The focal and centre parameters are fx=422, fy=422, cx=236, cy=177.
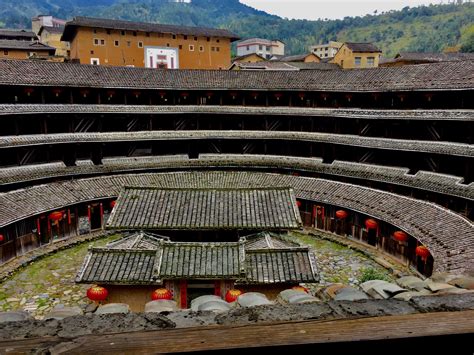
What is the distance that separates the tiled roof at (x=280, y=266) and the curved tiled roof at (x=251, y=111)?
16.6m

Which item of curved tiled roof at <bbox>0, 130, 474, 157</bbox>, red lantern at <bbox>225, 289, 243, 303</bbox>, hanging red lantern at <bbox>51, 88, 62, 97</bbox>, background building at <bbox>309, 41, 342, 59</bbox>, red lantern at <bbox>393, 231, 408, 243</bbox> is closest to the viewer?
red lantern at <bbox>225, 289, 243, 303</bbox>

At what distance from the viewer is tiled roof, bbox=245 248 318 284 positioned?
17719 mm

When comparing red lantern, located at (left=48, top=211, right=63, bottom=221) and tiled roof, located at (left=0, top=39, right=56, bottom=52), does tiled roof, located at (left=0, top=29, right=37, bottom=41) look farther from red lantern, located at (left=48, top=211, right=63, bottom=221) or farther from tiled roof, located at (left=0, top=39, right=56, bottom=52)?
red lantern, located at (left=48, top=211, right=63, bottom=221)

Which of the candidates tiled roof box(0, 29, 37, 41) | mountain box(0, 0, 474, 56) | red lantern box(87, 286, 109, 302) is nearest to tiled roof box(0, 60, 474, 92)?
red lantern box(87, 286, 109, 302)

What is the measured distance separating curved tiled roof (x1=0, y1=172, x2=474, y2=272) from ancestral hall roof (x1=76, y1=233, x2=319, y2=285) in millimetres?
6568

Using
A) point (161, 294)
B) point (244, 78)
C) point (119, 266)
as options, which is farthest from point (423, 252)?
point (244, 78)

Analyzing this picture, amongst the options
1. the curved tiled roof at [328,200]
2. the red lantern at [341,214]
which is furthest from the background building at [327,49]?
the red lantern at [341,214]

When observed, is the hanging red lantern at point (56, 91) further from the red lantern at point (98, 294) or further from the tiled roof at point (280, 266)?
the tiled roof at point (280, 266)

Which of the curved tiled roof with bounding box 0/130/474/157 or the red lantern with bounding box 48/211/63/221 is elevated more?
the curved tiled roof with bounding box 0/130/474/157

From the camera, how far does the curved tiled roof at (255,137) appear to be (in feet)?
97.0

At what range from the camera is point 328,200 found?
31.0 metres

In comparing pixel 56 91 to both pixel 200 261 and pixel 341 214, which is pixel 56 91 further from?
pixel 341 214

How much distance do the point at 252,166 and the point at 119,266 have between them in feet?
70.1

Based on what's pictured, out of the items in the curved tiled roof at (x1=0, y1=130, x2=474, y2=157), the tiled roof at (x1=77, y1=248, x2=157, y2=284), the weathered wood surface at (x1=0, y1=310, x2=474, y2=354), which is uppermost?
the weathered wood surface at (x1=0, y1=310, x2=474, y2=354)
